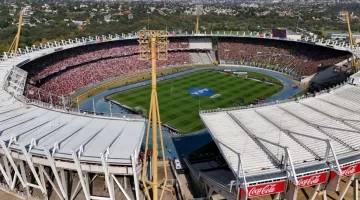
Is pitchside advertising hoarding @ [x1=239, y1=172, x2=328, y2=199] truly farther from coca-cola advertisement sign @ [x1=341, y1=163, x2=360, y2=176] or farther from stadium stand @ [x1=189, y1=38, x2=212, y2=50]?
stadium stand @ [x1=189, y1=38, x2=212, y2=50]

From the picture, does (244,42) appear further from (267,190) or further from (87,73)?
(267,190)

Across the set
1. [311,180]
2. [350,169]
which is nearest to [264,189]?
[311,180]

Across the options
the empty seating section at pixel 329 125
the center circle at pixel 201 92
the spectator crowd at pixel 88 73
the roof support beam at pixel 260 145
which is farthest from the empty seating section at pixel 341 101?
the spectator crowd at pixel 88 73

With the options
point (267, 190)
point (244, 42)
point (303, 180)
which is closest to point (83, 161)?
point (267, 190)

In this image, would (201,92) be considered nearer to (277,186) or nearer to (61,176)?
(61,176)

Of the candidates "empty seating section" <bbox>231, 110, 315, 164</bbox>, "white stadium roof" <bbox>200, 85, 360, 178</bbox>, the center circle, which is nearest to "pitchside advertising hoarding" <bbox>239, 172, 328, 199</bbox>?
"white stadium roof" <bbox>200, 85, 360, 178</bbox>

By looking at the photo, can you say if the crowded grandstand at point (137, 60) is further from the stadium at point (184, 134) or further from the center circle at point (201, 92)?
the center circle at point (201, 92)

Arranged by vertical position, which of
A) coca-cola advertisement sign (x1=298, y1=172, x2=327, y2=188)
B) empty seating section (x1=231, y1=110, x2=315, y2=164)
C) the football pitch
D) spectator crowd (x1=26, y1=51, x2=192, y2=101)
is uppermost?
empty seating section (x1=231, y1=110, x2=315, y2=164)
